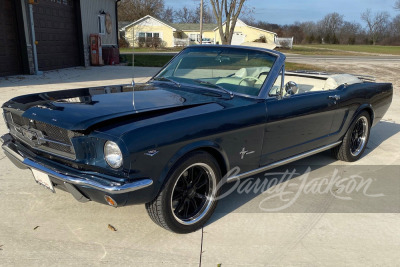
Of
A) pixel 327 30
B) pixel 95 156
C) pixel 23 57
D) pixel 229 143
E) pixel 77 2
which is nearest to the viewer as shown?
pixel 95 156

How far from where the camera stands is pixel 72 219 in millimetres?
3213

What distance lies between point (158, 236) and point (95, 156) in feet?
2.91

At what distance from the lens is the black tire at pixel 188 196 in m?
2.80

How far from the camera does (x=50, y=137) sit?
287cm

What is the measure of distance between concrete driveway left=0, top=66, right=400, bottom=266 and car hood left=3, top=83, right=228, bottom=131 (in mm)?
938

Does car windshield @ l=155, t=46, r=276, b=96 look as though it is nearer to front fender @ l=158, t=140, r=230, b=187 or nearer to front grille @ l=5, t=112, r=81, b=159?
front fender @ l=158, t=140, r=230, b=187

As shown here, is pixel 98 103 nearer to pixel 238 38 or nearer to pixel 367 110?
pixel 367 110

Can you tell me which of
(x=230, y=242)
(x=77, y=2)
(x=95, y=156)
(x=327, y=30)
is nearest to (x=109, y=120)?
(x=95, y=156)

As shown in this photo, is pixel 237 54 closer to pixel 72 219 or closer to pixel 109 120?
pixel 109 120

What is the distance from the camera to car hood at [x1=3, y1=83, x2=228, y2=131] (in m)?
2.72

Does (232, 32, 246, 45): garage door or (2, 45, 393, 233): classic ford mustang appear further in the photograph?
(232, 32, 246, 45): garage door

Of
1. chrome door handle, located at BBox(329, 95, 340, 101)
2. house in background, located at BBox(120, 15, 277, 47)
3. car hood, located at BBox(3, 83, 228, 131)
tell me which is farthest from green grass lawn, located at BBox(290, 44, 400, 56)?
car hood, located at BBox(3, 83, 228, 131)

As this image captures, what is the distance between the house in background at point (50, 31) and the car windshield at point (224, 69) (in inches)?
367

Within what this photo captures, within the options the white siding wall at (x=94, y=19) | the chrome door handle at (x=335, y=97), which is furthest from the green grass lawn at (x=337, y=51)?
the chrome door handle at (x=335, y=97)
